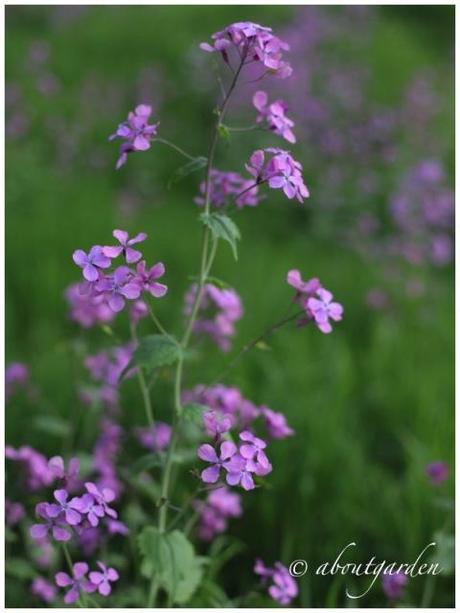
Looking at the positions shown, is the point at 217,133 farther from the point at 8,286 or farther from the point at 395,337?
the point at 8,286

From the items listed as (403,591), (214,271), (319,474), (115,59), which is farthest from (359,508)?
(115,59)

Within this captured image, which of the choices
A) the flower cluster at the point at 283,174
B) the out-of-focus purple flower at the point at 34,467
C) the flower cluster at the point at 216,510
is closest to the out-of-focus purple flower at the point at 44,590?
the out-of-focus purple flower at the point at 34,467

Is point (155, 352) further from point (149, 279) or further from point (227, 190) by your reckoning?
point (227, 190)

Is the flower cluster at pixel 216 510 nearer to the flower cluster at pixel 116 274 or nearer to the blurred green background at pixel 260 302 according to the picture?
the blurred green background at pixel 260 302

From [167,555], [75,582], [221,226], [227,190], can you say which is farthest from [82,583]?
[227,190]

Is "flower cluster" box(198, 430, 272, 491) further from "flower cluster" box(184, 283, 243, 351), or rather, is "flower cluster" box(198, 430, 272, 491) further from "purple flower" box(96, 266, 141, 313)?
"flower cluster" box(184, 283, 243, 351)
